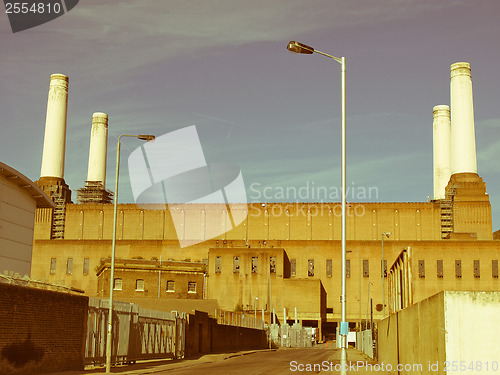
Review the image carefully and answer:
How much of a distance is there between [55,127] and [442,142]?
62.2m

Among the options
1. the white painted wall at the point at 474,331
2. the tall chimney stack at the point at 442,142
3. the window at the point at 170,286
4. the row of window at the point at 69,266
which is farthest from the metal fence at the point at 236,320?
the tall chimney stack at the point at 442,142

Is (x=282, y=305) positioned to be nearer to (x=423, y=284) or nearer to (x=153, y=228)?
(x=423, y=284)

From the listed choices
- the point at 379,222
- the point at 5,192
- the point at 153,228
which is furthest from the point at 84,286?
the point at 5,192

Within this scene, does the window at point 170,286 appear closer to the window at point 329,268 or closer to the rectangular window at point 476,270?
the window at point 329,268

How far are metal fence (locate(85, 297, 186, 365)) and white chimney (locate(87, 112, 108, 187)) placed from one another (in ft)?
235

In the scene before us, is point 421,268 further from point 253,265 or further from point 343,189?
point 343,189

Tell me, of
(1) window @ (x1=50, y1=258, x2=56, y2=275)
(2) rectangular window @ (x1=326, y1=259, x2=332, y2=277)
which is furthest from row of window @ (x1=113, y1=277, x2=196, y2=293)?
(2) rectangular window @ (x1=326, y1=259, x2=332, y2=277)

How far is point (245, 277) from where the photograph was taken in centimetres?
9131

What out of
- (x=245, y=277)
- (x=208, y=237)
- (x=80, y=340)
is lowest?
(x=80, y=340)

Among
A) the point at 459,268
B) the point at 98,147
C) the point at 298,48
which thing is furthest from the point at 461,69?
the point at 298,48

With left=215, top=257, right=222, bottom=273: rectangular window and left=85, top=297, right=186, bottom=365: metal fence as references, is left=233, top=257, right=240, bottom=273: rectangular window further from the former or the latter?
left=85, top=297, right=186, bottom=365: metal fence

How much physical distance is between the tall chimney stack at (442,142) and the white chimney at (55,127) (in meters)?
60.3

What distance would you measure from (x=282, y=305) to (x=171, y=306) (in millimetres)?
19359

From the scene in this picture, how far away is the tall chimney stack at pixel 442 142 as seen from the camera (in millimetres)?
103938
